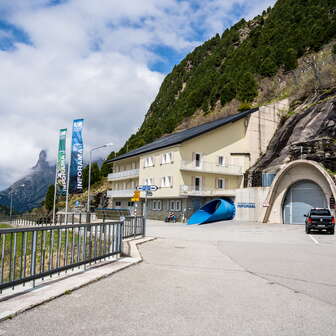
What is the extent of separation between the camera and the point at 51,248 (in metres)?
7.92

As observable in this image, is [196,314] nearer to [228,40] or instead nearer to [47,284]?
[47,284]

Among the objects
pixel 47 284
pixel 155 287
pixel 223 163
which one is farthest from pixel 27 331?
pixel 223 163

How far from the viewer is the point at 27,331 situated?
4695 millimetres

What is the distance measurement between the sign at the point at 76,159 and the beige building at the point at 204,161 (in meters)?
10.3

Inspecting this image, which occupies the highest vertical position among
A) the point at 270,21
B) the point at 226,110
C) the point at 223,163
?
the point at 270,21

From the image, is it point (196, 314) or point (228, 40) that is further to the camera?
point (228, 40)

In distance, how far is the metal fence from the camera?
668cm

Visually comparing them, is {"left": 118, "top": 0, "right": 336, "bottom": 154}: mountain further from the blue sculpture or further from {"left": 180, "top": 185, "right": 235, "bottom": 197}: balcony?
the blue sculpture

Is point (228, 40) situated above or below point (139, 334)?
above

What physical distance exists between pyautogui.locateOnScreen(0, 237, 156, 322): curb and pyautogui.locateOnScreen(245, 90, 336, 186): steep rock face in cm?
3191

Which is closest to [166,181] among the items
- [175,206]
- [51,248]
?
[175,206]

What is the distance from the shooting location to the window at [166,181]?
144 ft

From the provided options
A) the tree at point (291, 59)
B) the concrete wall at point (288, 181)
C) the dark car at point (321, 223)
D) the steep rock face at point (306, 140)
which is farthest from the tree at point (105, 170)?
the dark car at point (321, 223)

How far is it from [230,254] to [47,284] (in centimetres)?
772
